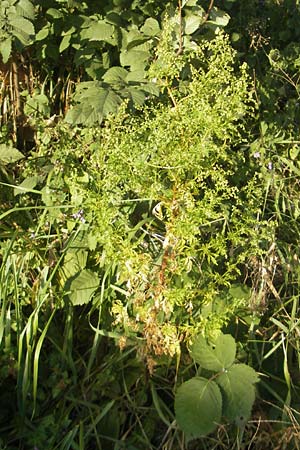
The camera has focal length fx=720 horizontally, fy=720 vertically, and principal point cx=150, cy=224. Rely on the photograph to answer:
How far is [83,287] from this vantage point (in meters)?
2.52

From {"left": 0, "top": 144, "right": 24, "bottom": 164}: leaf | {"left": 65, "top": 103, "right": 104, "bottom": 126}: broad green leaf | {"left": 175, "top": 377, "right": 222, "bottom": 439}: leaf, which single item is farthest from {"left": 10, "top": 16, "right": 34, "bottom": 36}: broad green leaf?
{"left": 175, "top": 377, "right": 222, "bottom": 439}: leaf

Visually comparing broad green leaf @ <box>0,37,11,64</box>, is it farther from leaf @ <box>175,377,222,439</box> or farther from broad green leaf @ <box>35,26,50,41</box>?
leaf @ <box>175,377,222,439</box>

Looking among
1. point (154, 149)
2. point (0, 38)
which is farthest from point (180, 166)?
point (0, 38)

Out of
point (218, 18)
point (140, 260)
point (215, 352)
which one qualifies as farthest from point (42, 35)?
point (215, 352)

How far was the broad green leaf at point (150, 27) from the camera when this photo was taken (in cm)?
273

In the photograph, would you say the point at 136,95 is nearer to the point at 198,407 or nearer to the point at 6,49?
the point at 6,49

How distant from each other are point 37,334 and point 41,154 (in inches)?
31.8

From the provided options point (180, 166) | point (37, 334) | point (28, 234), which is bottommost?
point (37, 334)

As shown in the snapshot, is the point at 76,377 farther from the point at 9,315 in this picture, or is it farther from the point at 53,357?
the point at 9,315

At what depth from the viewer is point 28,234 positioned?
2727 mm

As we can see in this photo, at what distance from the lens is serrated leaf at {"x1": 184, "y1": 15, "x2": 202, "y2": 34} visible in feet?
8.99

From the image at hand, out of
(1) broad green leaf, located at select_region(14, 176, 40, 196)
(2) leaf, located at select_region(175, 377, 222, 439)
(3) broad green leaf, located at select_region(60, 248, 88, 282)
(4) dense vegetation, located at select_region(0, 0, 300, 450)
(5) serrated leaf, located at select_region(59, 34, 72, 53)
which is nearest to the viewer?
(2) leaf, located at select_region(175, 377, 222, 439)

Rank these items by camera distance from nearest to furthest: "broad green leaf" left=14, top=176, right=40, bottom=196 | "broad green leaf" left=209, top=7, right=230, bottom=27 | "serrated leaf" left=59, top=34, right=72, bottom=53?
"broad green leaf" left=14, top=176, right=40, bottom=196 < "broad green leaf" left=209, top=7, right=230, bottom=27 < "serrated leaf" left=59, top=34, right=72, bottom=53

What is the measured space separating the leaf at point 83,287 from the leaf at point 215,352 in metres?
0.42
